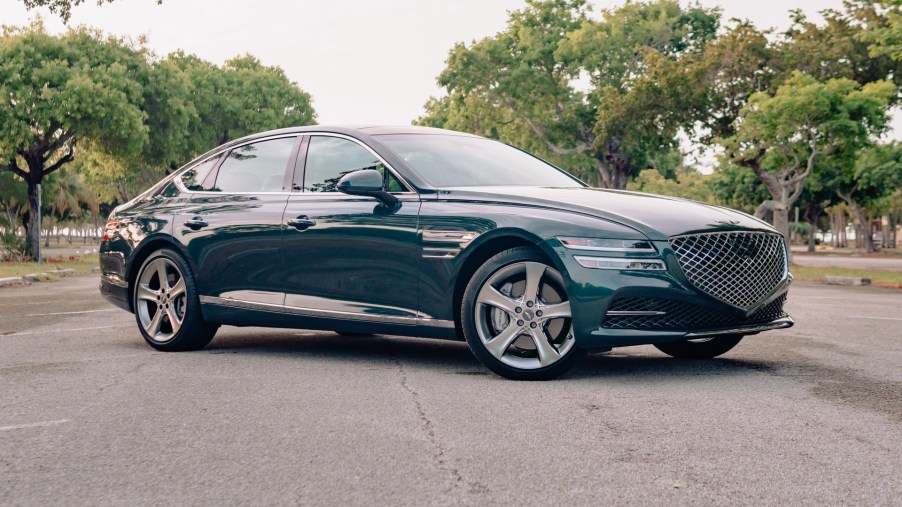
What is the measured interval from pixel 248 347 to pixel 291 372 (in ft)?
5.38

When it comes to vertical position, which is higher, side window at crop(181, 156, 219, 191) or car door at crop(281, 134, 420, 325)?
side window at crop(181, 156, 219, 191)

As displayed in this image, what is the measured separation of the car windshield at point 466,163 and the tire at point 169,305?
2.03 metres

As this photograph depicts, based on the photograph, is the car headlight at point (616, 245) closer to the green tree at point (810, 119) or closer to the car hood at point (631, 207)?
the car hood at point (631, 207)

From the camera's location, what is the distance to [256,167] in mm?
7703

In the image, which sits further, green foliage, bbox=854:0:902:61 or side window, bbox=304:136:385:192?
green foliage, bbox=854:0:902:61

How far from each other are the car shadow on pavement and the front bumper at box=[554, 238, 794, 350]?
0.49 m

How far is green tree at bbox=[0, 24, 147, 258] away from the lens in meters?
30.6

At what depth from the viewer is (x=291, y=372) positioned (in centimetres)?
654

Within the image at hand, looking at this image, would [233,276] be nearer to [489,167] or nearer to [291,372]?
[291,372]

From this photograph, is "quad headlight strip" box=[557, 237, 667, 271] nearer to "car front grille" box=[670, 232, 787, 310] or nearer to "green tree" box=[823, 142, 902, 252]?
"car front grille" box=[670, 232, 787, 310]

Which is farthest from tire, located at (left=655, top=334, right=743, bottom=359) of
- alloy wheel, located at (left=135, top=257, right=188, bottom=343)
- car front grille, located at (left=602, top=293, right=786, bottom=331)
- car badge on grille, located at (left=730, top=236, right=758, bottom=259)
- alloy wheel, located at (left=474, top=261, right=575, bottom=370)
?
alloy wheel, located at (left=135, top=257, right=188, bottom=343)

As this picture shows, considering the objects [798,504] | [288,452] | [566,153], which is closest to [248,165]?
[288,452]

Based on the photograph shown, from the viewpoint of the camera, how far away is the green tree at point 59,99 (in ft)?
100

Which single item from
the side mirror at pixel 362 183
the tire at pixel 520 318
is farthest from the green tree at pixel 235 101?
the tire at pixel 520 318
